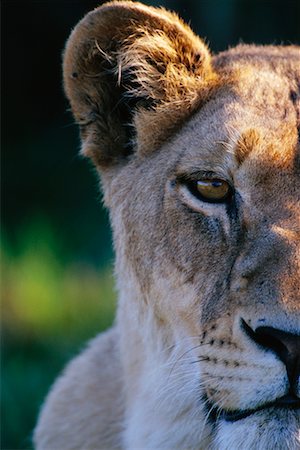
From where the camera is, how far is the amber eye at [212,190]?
2.78m

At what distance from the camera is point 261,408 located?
2.42m

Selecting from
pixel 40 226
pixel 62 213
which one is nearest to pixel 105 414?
pixel 40 226

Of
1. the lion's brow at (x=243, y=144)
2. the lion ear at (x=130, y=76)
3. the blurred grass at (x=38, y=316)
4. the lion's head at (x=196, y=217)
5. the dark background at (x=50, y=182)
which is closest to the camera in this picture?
the lion's head at (x=196, y=217)

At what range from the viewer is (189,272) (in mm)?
2811

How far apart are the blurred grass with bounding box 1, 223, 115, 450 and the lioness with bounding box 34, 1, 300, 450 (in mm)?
1181

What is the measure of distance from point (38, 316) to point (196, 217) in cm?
299

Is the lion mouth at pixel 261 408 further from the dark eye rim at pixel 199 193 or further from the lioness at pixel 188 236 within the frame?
the dark eye rim at pixel 199 193

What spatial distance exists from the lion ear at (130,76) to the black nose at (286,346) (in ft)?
3.03

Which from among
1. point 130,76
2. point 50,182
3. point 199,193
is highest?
point 130,76

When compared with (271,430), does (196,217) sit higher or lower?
higher

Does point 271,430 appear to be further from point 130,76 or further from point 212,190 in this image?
point 130,76

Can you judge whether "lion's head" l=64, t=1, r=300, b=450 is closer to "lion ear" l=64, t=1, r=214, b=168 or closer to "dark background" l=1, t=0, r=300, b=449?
"lion ear" l=64, t=1, r=214, b=168

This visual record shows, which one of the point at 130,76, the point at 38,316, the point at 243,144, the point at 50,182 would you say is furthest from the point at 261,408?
the point at 50,182

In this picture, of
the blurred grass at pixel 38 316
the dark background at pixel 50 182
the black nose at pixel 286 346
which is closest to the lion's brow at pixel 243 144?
the black nose at pixel 286 346
